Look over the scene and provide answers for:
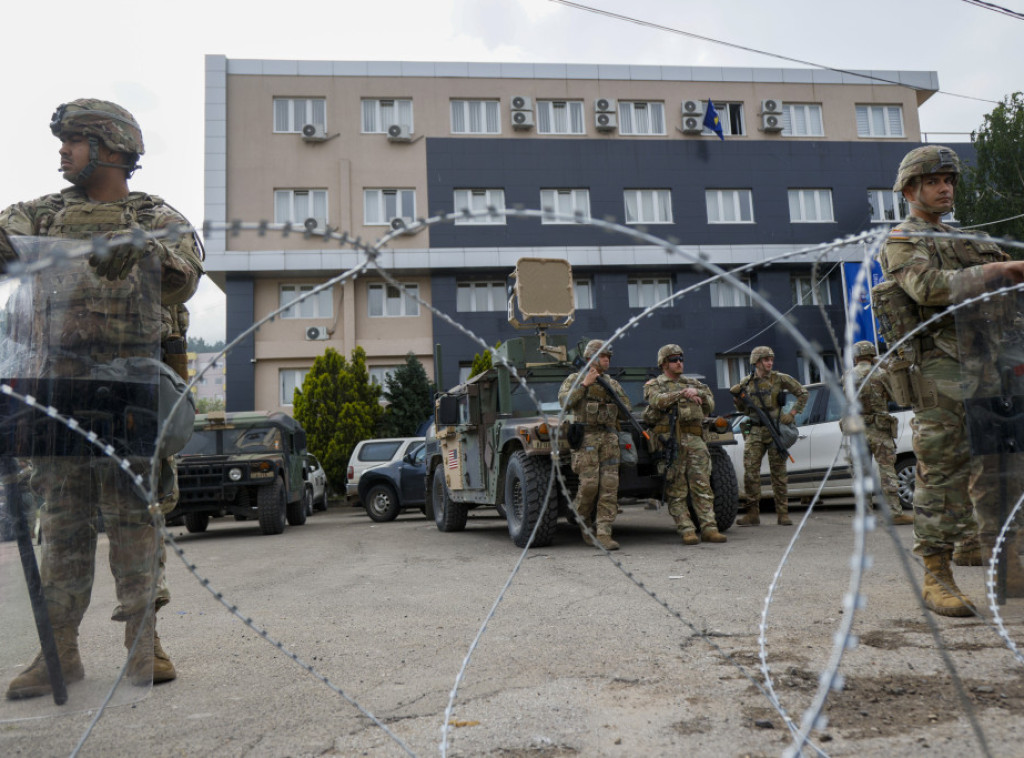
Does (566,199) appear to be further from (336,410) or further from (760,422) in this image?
(760,422)

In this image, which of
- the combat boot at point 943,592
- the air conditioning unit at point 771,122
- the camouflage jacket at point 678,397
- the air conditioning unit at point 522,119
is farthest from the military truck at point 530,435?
the air conditioning unit at point 771,122

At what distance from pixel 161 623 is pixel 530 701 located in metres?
2.63

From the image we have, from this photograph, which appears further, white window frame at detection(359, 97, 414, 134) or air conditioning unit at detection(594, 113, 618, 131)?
air conditioning unit at detection(594, 113, 618, 131)

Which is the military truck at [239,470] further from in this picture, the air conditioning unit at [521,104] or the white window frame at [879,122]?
the white window frame at [879,122]

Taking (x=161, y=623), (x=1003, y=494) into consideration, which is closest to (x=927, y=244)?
(x=1003, y=494)

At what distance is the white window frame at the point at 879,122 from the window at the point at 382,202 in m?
13.6

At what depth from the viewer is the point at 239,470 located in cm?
996

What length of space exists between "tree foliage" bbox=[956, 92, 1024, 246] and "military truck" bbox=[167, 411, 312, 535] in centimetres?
1258

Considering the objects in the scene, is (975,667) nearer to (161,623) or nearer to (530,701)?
(530,701)

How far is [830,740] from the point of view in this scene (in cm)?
214

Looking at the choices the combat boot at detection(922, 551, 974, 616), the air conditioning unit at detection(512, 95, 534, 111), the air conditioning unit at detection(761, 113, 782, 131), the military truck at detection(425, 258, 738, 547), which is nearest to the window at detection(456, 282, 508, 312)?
the air conditioning unit at detection(512, 95, 534, 111)

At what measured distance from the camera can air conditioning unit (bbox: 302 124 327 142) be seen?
21.8 metres

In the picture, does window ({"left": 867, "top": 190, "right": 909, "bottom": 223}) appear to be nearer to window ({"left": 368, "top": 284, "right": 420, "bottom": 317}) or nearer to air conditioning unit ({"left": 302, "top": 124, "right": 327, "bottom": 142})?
window ({"left": 368, "top": 284, "right": 420, "bottom": 317})

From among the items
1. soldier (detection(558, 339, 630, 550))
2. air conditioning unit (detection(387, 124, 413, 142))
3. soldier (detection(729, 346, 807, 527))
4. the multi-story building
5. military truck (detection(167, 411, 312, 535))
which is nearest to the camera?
soldier (detection(558, 339, 630, 550))
